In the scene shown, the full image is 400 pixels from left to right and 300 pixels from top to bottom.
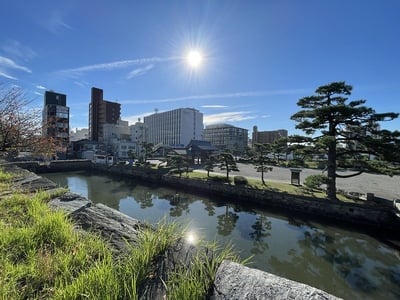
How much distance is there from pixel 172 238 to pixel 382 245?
847 cm

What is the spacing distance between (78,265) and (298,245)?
7.08 m

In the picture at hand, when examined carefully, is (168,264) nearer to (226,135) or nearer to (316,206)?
(316,206)

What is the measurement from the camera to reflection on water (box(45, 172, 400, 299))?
15.8 feet

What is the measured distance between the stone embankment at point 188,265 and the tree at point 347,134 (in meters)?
8.61

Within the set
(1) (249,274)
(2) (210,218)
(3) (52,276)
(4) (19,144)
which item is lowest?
(2) (210,218)

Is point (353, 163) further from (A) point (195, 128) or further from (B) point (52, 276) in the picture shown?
(A) point (195, 128)

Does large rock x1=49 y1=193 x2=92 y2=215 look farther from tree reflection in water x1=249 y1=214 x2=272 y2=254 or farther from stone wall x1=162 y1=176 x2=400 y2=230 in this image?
stone wall x1=162 y1=176 x2=400 y2=230

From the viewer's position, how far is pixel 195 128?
66.4 m

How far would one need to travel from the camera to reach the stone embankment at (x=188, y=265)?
3.44ft

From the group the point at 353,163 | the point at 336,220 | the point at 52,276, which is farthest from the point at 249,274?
the point at 353,163

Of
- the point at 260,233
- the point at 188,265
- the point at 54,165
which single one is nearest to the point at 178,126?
the point at 54,165

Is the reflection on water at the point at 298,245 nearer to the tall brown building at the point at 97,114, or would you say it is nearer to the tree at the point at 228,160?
the tree at the point at 228,160

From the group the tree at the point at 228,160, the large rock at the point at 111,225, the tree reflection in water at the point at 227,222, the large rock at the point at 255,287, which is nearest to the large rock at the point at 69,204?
the large rock at the point at 111,225

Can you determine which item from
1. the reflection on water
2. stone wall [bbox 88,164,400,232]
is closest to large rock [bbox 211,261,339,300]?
the reflection on water
